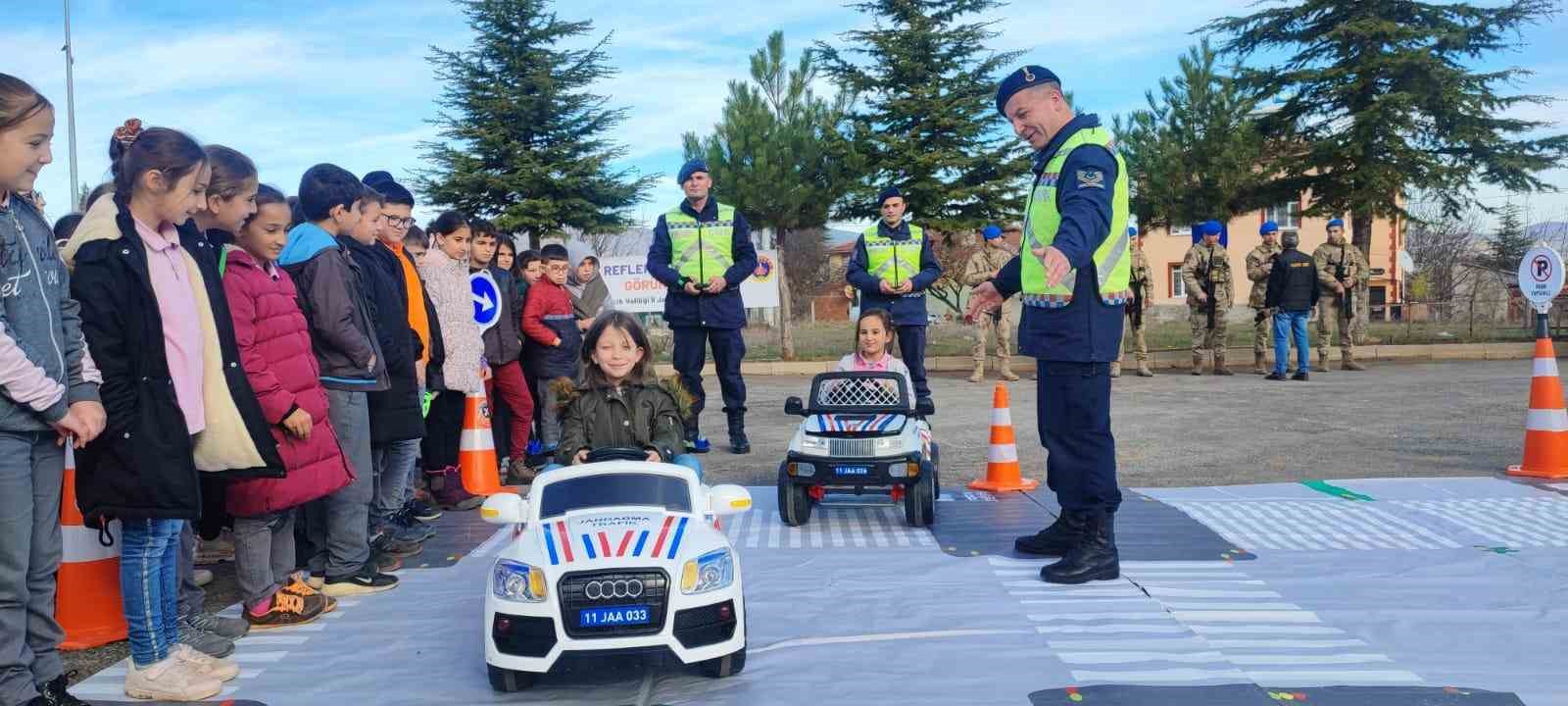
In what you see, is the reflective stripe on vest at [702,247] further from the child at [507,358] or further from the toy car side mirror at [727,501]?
the toy car side mirror at [727,501]

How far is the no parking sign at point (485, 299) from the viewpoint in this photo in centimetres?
769

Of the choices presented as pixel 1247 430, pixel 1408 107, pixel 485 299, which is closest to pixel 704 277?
pixel 485 299

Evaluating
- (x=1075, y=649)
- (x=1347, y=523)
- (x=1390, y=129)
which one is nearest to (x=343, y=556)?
(x=1075, y=649)

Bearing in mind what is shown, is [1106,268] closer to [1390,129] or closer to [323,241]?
[323,241]

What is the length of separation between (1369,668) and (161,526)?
4.07 m

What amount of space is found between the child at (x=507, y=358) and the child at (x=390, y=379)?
2.12 m

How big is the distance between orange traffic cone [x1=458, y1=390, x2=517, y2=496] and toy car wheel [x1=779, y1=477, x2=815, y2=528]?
2303 millimetres

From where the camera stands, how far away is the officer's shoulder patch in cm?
481

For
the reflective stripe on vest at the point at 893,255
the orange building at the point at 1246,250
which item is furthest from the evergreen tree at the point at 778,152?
the orange building at the point at 1246,250

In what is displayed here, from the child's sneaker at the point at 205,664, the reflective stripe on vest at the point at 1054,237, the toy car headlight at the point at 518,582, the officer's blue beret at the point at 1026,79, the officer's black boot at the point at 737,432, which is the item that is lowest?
the child's sneaker at the point at 205,664

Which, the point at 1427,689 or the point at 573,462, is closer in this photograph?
the point at 1427,689

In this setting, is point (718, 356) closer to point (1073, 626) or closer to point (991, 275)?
point (1073, 626)

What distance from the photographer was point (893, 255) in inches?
390

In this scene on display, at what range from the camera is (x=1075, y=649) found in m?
3.77
